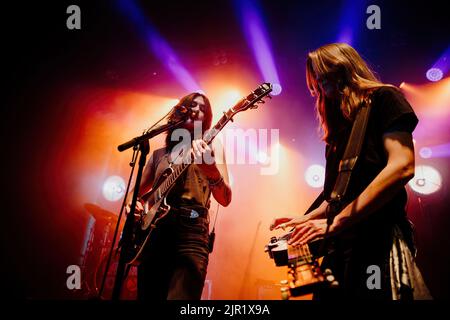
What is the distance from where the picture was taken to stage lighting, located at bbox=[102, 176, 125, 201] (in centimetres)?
827

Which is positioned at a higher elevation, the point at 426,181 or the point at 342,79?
the point at 426,181

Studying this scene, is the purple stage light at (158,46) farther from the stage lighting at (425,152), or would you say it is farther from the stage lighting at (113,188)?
the stage lighting at (425,152)

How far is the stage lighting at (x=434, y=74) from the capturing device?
304 inches

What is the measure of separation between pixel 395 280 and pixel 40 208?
761cm

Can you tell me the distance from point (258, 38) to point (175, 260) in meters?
6.97

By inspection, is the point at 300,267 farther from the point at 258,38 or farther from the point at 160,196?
the point at 258,38

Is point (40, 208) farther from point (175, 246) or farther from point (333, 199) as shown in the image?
point (333, 199)

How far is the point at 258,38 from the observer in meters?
7.72

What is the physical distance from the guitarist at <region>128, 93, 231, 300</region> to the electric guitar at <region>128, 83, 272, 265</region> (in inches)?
2.3

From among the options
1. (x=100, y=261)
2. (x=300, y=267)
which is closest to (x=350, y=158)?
(x=300, y=267)

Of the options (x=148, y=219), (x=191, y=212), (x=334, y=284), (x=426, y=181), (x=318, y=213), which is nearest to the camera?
(x=334, y=284)

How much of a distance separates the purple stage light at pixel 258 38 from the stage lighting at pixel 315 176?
281 cm

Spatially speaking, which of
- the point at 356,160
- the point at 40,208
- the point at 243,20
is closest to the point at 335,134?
the point at 356,160

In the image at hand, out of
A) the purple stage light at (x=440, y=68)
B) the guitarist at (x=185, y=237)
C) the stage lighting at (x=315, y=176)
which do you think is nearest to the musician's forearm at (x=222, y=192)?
the guitarist at (x=185, y=237)
